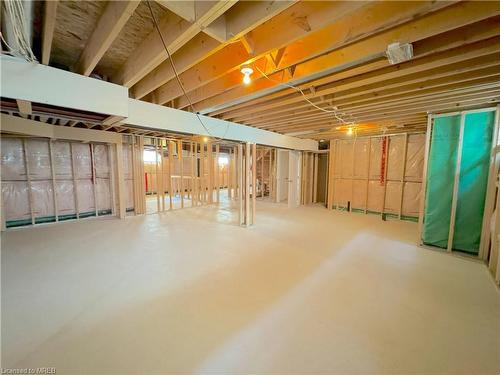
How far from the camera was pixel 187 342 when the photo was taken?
1511 mm

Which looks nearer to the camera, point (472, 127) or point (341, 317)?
point (341, 317)

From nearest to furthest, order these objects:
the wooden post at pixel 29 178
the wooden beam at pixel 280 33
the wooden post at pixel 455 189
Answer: the wooden beam at pixel 280 33 → the wooden post at pixel 455 189 → the wooden post at pixel 29 178

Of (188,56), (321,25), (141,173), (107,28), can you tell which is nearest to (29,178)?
(141,173)

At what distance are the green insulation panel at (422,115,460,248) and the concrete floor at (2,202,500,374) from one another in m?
0.40

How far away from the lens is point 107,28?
142 cm

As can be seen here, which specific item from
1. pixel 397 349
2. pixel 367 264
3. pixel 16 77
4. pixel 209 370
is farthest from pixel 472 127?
pixel 16 77

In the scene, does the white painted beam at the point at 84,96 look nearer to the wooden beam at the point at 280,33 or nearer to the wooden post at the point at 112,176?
the wooden beam at the point at 280,33

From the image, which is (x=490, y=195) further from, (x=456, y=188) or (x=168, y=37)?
(x=168, y=37)

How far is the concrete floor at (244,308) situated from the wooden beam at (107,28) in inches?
87.8

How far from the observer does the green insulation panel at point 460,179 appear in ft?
9.49

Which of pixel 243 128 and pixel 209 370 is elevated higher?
pixel 243 128

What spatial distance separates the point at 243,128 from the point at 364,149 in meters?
3.76

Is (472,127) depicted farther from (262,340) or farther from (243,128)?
(262,340)

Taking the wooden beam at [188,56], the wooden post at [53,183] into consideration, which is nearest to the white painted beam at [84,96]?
the wooden beam at [188,56]
